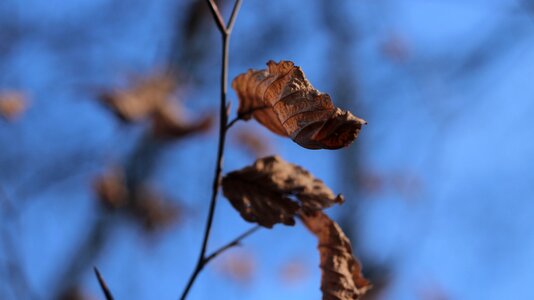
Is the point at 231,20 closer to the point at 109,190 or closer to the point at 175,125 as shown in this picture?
the point at 175,125

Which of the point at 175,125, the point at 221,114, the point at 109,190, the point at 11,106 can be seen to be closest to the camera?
the point at 221,114

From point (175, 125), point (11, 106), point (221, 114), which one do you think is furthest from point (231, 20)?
point (11, 106)

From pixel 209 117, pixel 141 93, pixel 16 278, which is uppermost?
pixel 141 93

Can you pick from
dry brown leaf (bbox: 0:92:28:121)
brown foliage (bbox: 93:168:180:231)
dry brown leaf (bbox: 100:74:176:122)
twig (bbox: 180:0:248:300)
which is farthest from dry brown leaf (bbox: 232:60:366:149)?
brown foliage (bbox: 93:168:180:231)

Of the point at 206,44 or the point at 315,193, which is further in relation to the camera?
the point at 206,44

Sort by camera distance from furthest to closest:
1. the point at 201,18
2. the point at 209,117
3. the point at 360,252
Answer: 1. the point at 201,18
2. the point at 360,252
3. the point at 209,117

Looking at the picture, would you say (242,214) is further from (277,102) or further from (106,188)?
(106,188)

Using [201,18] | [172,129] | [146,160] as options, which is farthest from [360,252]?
[172,129]
